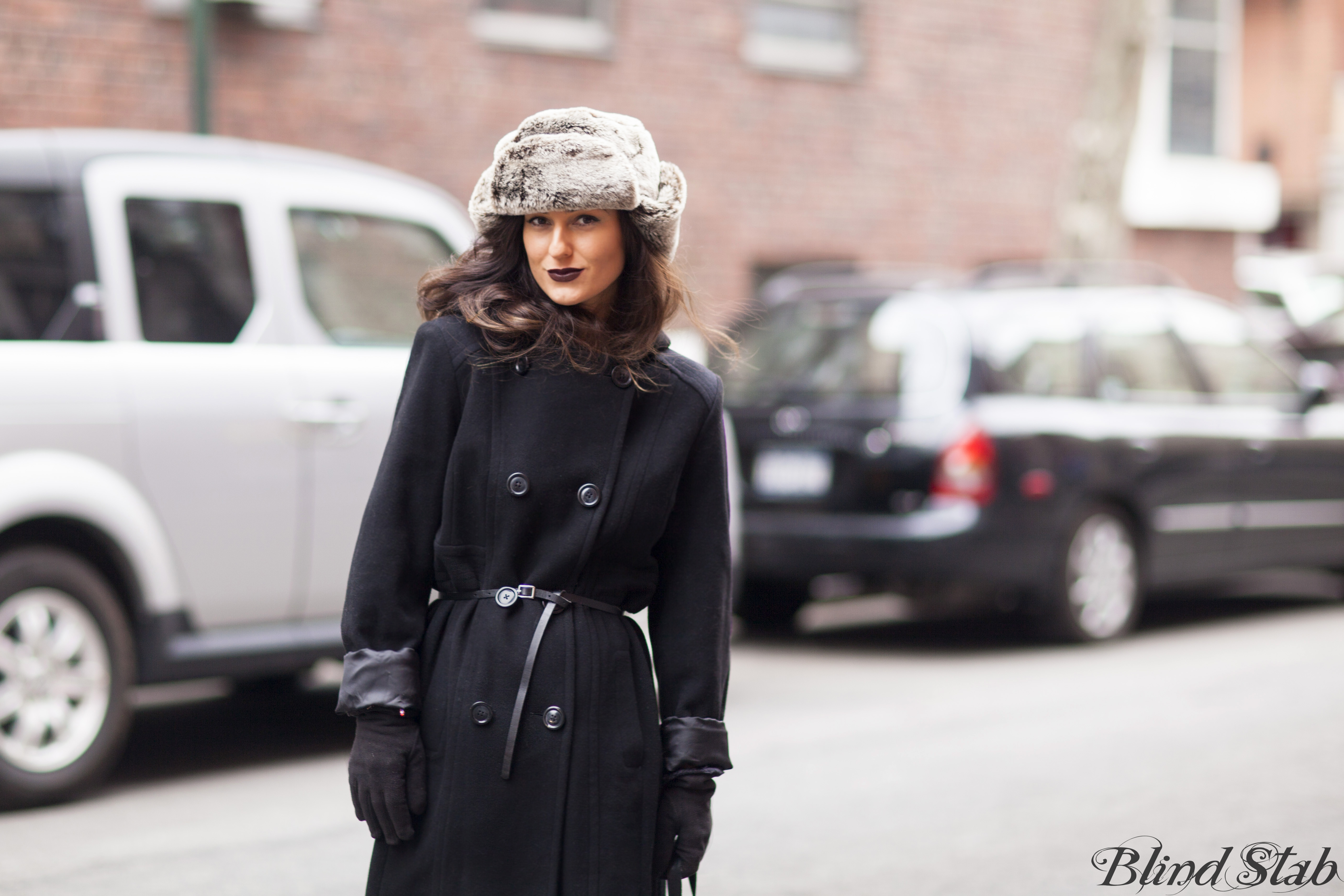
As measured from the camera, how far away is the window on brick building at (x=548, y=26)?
12.8m

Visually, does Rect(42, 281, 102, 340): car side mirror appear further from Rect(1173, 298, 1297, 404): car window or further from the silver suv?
Rect(1173, 298, 1297, 404): car window

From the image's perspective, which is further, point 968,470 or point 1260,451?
point 1260,451

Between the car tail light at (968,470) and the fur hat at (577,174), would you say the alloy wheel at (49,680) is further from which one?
the car tail light at (968,470)

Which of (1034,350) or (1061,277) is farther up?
(1061,277)

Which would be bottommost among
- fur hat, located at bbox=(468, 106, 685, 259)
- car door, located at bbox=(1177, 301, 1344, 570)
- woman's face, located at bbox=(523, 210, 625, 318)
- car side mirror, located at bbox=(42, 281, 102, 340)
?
car door, located at bbox=(1177, 301, 1344, 570)

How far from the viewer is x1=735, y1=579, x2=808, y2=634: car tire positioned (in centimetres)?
938

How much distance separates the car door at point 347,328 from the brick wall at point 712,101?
9.88 ft

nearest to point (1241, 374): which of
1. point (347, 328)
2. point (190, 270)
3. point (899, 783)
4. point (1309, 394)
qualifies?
point (1309, 394)

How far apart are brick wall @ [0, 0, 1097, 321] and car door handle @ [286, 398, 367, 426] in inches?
144

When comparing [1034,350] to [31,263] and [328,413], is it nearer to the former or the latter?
[328,413]

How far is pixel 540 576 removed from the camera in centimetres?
256

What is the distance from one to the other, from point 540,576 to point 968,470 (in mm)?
5925

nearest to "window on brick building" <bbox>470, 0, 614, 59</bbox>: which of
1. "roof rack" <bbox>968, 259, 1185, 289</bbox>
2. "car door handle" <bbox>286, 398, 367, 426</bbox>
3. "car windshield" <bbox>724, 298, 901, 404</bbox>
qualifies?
"roof rack" <bbox>968, 259, 1185, 289</bbox>

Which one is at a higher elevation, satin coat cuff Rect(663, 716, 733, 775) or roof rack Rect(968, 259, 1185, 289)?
roof rack Rect(968, 259, 1185, 289)
